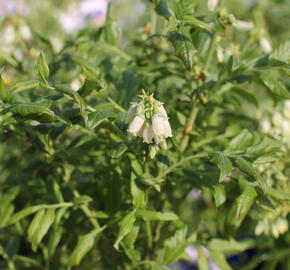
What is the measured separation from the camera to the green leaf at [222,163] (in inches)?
40.1

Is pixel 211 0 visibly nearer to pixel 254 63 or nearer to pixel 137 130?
pixel 254 63

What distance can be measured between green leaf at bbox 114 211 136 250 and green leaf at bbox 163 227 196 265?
24 centimetres

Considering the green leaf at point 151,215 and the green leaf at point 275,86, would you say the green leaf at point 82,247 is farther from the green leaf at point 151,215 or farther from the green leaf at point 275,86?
the green leaf at point 275,86

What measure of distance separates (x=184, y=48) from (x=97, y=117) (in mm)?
264

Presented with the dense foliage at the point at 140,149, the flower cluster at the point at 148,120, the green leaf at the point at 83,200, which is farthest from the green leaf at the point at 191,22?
the green leaf at the point at 83,200

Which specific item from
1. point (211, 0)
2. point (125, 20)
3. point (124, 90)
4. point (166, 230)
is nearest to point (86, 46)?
point (124, 90)

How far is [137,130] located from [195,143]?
0.52 meters

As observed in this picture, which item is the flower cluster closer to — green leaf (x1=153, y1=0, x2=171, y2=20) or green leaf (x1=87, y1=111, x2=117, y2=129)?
green leaf (x1=87, y1=111, x2=117, y2=129)

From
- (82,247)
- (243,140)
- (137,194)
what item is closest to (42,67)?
(137,194)

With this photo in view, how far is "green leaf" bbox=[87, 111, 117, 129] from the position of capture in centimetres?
101

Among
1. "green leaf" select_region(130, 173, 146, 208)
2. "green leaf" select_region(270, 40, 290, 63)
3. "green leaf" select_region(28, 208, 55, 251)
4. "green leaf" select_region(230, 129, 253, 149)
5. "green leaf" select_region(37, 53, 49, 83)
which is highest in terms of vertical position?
"green leaf" select_region(37, 53, 49, 83)

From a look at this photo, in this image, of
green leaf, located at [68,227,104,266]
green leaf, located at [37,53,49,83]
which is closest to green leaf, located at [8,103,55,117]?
green leaf, located at [37,53,49,83]

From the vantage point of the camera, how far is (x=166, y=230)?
157 cm

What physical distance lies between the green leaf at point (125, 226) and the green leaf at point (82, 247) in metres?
0.15
